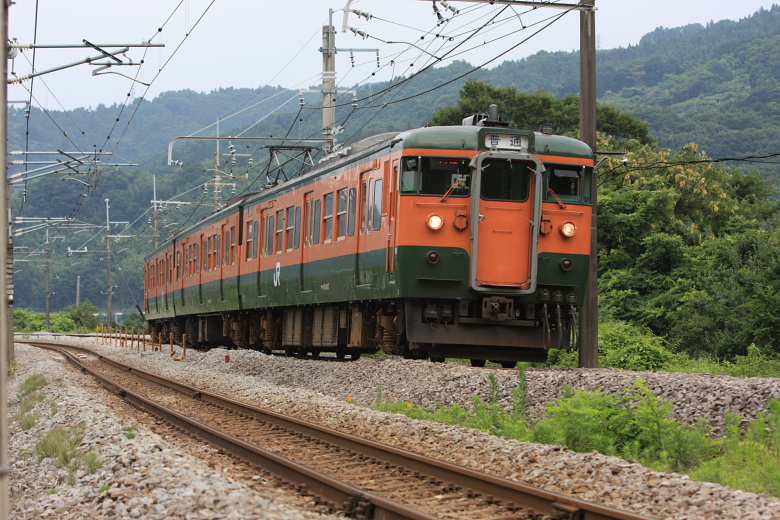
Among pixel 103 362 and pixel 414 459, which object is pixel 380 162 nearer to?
pixel 414 459

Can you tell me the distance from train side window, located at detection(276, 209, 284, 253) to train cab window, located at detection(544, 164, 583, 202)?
23.4 ft

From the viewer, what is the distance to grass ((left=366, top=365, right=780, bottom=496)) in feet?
21.5

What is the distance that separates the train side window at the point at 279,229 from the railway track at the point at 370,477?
6740mm

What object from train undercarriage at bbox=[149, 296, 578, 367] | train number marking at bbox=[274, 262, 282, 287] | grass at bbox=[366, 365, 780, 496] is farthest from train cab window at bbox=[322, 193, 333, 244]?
grass at bbox=[366, 365, 780, 496]

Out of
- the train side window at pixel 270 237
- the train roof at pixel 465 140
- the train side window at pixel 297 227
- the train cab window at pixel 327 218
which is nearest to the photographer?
the train roof at pixel 465 140

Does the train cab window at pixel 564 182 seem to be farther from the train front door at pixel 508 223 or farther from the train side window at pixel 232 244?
the train side window at pixel 232 244

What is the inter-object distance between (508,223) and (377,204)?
1.94 metres

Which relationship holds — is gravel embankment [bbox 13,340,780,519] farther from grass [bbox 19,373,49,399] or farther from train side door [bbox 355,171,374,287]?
grass [bbox 19,373,49,399]

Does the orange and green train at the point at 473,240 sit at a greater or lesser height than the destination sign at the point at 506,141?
lesser

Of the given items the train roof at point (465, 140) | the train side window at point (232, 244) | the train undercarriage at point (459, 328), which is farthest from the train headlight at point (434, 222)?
the train side window at point (232, 244)

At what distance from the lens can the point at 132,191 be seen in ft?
310

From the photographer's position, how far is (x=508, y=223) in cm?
1170

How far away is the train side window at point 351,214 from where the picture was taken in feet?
45.2

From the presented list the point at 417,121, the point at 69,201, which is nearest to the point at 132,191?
the point at 69,201
